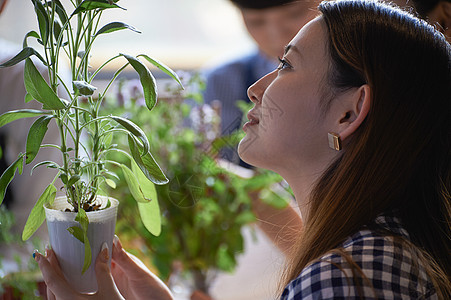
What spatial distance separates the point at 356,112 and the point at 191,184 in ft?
1.80

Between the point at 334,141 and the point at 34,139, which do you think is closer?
the point at 34,139

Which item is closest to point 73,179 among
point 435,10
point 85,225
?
point 85,225

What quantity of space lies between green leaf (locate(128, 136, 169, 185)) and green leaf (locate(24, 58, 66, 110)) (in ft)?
0.35

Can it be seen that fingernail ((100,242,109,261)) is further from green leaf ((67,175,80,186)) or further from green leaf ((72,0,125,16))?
green leaf ((72,0,125,16))

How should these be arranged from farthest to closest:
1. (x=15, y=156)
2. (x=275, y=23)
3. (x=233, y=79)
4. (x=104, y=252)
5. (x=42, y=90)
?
(x=233, y=79)
(x=275, y=23)
(x=15, y=156)
(x=104, y=252)
(x=42, y=90)

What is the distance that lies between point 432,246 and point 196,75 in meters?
0.79

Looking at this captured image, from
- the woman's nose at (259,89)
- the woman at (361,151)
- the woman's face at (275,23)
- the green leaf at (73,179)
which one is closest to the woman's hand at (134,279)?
the woman at (361,151)

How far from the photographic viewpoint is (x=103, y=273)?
2.41 ft

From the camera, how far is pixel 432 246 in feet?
2.53

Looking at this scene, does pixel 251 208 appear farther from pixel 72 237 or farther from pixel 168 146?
pixel 72 237

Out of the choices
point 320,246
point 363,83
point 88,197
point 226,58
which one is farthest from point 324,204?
point 226,58

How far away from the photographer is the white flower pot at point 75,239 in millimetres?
696

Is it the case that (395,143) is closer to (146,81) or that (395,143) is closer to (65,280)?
(146,81)

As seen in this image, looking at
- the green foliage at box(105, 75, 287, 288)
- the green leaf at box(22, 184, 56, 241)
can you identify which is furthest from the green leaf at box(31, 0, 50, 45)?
the green foliage at box(105, 75, 287, 288)
